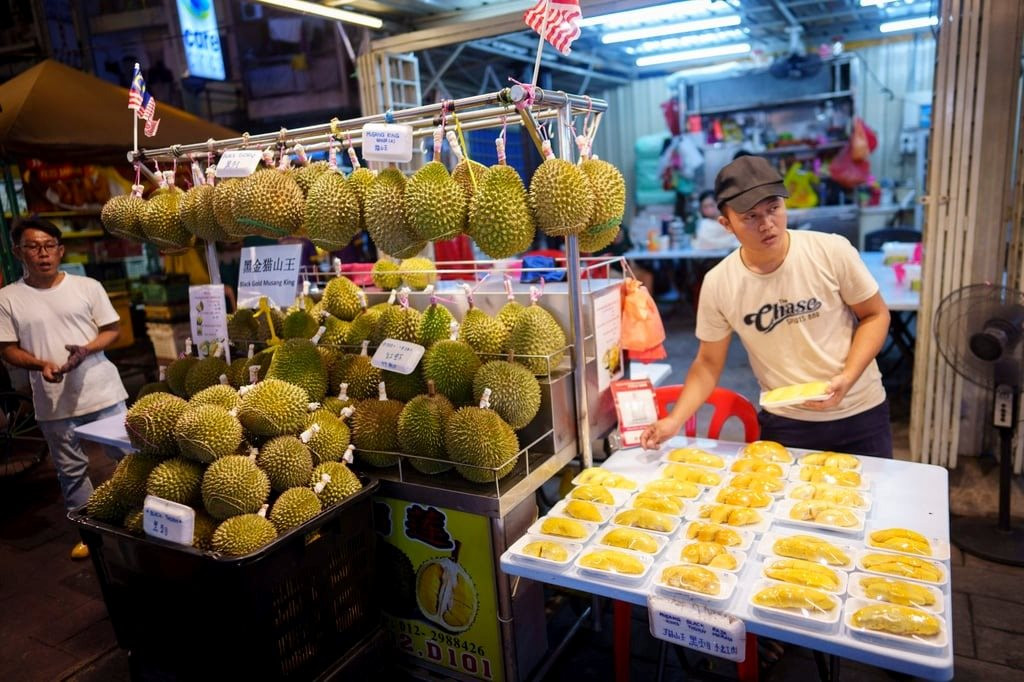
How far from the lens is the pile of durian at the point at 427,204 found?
5.82 feet

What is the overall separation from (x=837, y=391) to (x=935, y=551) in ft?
2.06

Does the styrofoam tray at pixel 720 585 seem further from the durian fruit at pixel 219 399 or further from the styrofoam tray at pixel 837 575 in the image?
the durian fruit at pixel 219 399

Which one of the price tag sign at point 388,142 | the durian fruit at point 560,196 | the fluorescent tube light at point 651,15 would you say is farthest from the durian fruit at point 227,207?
the fluorescent tube light at point 651,15

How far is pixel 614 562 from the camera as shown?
157 cm

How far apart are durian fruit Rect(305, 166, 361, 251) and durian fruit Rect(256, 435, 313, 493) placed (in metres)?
0.61

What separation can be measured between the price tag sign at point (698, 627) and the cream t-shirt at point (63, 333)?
3.26 meters

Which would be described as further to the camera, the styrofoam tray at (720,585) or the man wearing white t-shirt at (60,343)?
the man wearing white t-shirt at (60,343)

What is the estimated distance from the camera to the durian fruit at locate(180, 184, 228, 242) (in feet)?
7.70

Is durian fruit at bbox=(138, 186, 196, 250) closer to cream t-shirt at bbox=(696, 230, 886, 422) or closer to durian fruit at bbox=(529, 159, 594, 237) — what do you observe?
durian fruit at bbox=(529, 159, 594, 237)

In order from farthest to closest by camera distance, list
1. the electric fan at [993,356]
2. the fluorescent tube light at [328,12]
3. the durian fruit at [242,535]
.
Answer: the fluorescent tube light at [328,12], the electric fan at [993,356], the durian fruit at [242,535]

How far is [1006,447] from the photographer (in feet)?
10.1

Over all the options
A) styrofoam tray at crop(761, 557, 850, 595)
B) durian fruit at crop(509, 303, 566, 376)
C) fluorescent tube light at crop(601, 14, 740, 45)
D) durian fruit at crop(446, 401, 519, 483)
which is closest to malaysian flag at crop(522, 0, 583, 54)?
durian fruit at crop(509, 303, 566, 376)

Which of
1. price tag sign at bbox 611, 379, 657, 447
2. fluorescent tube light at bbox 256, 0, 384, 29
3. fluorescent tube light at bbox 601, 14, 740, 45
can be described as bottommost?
price tag sign at bbox 611, 379, 657, 447

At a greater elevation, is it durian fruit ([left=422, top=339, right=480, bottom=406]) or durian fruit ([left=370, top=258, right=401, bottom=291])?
durian fruit ([left=370, top=258, right=401, bottom=291])
